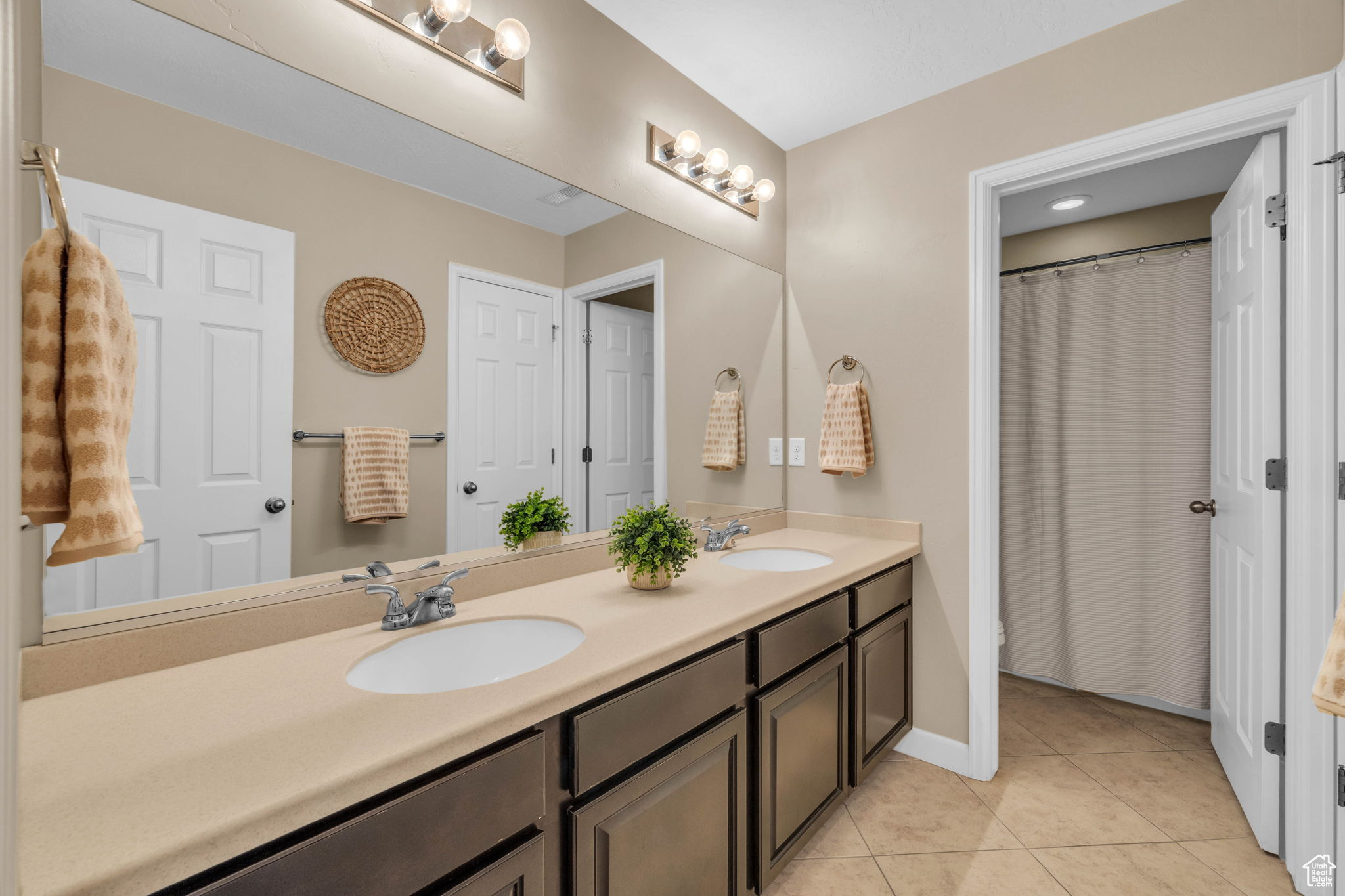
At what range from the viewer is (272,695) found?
89 centimetres

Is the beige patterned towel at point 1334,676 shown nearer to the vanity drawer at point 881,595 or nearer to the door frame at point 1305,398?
the door frame at point 1305,398

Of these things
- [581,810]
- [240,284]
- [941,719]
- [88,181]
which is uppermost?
[88,181]

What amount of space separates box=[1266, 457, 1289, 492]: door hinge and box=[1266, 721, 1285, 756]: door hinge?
62cm

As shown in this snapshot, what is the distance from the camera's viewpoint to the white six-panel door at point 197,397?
96 centimetres

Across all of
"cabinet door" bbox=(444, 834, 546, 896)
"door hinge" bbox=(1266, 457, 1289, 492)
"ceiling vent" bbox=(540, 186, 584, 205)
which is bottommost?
"cabinet door" bbox=(444, 834, 546, 896)

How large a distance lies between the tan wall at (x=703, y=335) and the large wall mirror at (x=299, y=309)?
0.03 meters

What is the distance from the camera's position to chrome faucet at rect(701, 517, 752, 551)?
2046 mm

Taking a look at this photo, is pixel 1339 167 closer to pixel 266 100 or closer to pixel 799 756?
pixel 799 756

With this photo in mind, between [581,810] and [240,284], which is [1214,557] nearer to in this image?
[581,810]

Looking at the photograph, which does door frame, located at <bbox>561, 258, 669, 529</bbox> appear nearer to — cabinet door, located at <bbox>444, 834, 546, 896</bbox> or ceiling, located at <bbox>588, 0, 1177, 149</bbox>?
ceiling, located at <bbox>588, 0, 1177, 149</bbox>

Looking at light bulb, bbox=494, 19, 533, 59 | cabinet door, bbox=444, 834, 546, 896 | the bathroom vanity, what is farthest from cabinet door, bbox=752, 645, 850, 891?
light bulb, bbox=494, 19, 533, 59

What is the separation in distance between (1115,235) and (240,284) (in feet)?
10.8

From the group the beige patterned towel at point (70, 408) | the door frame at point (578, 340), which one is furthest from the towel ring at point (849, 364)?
the beige patterned towel at point (70, 408)

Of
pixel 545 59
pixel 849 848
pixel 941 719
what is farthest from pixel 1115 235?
pixel 849 848
